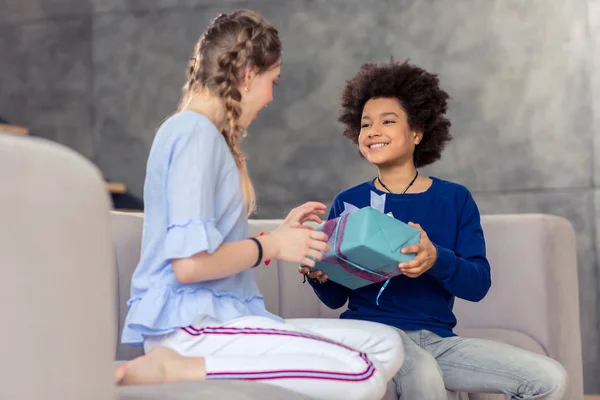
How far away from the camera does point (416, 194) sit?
2.16 meters

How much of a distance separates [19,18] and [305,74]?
5.45 ft

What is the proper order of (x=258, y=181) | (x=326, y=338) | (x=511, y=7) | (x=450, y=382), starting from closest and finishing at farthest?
(x=326, y=338) → (x=450, y=382) → (x=511, y=7) → (x=258, y=181)

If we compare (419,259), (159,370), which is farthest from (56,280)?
(419,259)

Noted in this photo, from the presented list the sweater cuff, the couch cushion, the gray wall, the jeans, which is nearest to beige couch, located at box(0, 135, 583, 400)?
the couch cushion

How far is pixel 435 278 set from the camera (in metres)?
1.99

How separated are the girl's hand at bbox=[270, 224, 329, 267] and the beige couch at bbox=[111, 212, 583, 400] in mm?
1005

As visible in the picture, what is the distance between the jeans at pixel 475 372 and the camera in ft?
5.82

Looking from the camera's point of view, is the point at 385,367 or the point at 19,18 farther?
the point at 19,18

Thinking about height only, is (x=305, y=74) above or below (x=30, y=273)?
above

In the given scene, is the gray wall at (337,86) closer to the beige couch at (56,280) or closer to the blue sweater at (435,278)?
the blue sweater at (435,278)

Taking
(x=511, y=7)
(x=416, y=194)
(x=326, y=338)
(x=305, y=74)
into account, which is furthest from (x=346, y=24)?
(x=326, y=338)

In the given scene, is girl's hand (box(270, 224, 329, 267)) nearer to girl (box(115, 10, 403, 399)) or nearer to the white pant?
girl (box(115, 10, 403, 399))

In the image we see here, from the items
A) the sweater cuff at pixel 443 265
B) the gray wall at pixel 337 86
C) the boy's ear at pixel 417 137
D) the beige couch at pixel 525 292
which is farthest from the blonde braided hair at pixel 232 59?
the gray wall at pixel 337 86

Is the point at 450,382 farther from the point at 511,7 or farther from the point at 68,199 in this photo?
the point at 511,7
